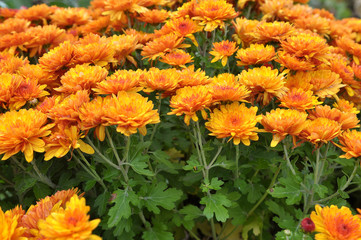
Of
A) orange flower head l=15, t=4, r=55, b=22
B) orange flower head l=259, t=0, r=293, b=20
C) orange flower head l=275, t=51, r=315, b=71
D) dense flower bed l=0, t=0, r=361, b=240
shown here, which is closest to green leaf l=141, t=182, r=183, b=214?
dense flower bed l=0, t=0, r=361, b=240

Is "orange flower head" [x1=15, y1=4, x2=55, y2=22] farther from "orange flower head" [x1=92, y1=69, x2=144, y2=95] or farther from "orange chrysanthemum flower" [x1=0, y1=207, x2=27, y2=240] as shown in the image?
"orange chrysanthemum flower" [x1=0, y1=207, x2=27, y2=240]

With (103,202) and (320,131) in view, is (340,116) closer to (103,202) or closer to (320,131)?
(320,131)

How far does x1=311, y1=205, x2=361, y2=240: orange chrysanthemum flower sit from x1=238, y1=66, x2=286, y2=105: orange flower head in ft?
1.89

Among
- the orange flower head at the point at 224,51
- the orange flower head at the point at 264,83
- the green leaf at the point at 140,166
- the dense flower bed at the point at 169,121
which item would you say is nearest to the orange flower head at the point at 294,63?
the dense flower bed at the point at 169,121

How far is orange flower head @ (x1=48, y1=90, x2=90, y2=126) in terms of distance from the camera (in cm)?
122

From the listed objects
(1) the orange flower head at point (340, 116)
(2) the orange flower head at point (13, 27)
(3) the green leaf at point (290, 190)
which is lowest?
(3) the green leaf at point (290, 190)

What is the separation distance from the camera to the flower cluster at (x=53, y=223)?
0.92m

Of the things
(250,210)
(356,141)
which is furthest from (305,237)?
(250,210)

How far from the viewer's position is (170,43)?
1712 millimetres

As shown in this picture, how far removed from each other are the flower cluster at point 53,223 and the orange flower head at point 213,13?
126cm

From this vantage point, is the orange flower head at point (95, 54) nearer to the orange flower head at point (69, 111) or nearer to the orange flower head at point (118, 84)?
the orange flower head at point (118, 84)

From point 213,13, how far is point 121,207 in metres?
1.22

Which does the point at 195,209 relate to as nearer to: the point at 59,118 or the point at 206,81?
the point at 206,81

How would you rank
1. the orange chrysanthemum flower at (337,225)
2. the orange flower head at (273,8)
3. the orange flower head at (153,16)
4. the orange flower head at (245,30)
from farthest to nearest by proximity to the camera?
the orange flower head at (273,8), the orange flower head at (153,16), the orange flower head at (245,30), the orange chrysanthemum flower at (337,225)
